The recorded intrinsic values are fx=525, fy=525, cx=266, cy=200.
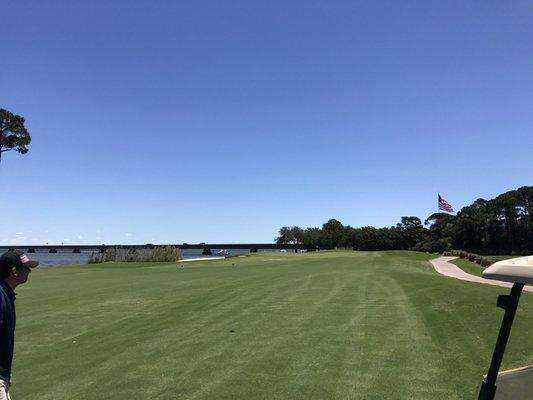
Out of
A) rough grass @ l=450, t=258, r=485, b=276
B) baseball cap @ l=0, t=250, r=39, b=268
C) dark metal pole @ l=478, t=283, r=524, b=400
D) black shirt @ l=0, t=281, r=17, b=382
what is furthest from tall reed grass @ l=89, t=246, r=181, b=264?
dark metal pole @ l=478, t=283, r=524, b=400

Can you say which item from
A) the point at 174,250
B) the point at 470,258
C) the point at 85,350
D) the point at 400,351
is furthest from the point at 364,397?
the point at 174,250

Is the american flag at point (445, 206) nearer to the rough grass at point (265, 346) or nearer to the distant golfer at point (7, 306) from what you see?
the rough grass at point (265, 346)

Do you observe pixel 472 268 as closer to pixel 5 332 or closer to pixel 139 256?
pixel 139 256

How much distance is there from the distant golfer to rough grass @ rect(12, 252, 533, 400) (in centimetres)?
262

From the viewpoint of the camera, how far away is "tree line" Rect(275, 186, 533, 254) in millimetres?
123250

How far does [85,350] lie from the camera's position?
32.7 feet

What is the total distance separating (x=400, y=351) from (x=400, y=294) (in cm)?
844

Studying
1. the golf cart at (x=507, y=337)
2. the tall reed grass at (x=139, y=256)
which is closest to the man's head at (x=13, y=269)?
the golf cart at (x=507, y=337)

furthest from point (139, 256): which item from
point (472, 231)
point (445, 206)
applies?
point (472, 231)

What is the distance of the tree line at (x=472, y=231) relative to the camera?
404ft

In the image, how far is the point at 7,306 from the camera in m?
4.76

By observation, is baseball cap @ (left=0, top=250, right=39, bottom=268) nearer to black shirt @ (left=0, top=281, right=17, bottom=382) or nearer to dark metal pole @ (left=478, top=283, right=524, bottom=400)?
black shirt @ (left=0, top=281, right=17, bottom=382)

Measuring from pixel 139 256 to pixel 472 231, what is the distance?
91181 mm

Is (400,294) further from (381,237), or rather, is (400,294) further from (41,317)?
(381,237)
